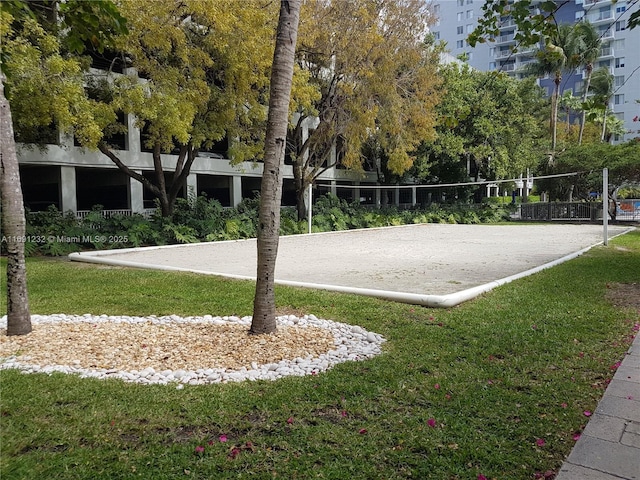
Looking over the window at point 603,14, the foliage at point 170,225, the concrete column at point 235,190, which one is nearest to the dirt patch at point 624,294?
the foliage at point 170,225

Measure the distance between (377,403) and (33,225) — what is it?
43.3 ft

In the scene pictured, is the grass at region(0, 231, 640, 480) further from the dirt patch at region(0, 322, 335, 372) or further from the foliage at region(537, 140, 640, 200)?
the foliage at region(537, 140, 640, 200)

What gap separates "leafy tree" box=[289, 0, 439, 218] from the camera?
55.8 ft

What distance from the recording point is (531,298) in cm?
633

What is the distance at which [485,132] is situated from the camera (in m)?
26.9

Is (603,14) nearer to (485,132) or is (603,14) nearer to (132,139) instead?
(485,132)

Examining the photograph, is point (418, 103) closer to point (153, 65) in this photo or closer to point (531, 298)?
point (153, 65)

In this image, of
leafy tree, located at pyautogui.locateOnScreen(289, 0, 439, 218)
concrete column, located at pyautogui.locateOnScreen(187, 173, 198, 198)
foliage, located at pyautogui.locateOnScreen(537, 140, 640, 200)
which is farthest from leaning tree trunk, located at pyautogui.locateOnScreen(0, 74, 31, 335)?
foliage, located at pyautogui.locateOnScreen(537, 140, 640, 200)

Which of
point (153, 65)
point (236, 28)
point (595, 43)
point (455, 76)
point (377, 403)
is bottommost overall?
point (377, 403)

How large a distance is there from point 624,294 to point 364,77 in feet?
45.4

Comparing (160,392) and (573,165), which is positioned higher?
(573,165)

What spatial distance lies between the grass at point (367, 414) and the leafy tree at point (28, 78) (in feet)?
4.10

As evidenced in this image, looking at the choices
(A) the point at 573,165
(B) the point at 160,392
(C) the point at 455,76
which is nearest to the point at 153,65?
(B) the point at 160,392

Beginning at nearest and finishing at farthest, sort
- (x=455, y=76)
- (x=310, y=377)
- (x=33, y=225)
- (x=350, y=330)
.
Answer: (x=310, y=377)
(x=350, y=330)
(x=33, y=225)
(x=455, y=76)
